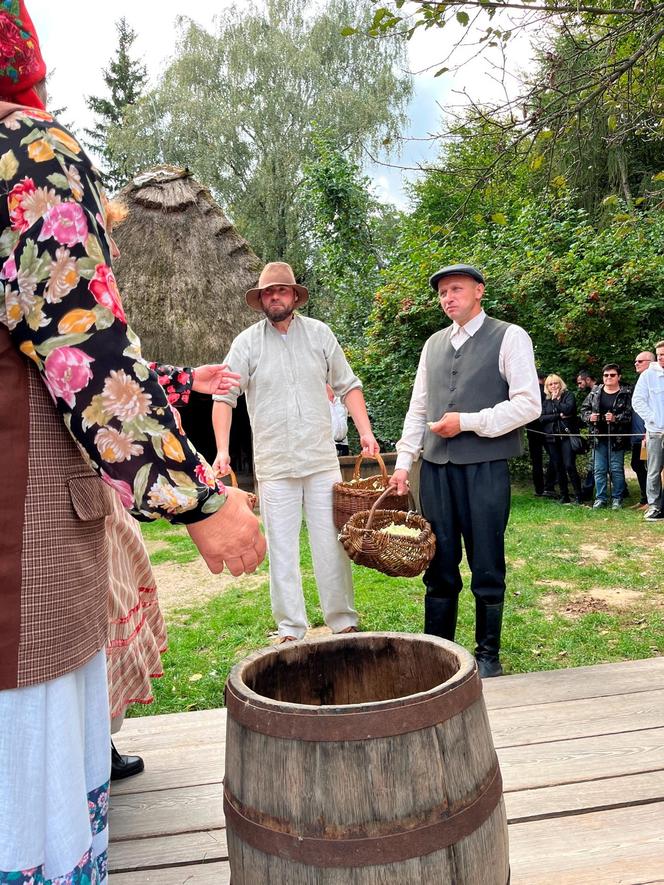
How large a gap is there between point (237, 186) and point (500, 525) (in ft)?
68.7

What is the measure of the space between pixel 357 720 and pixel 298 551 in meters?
3.23

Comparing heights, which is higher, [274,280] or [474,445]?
[274,280]

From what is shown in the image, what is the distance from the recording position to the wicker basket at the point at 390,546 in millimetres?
3654

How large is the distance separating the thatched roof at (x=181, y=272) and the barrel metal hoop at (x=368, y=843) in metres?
10.0

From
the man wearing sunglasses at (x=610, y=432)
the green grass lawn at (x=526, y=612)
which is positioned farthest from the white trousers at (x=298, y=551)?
the man wearing sunglasses at (x=610, y=432)

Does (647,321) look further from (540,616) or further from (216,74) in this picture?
(216,74)

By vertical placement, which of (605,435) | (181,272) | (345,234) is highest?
(345,234)

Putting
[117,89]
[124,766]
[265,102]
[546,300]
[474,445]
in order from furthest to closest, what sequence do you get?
[117,89] < [265,102] < [546,300] < [474,445] < [124,766]

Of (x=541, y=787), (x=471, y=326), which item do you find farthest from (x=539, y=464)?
(x=541, y=787)

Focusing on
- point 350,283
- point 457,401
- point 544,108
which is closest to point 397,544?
point 457,401

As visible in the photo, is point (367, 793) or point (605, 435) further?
point (605, 435)

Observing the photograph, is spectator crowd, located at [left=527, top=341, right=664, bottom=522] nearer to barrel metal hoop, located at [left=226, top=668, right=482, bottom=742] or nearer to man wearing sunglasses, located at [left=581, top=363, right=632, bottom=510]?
Answer: man wearing sunglasses, located at [left=581, top=363, right=632, bottom=510]

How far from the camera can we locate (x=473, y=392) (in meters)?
3.71

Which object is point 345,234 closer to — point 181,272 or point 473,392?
point 181,272
